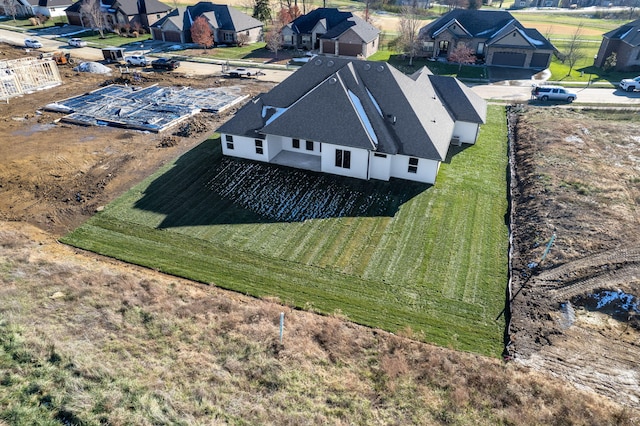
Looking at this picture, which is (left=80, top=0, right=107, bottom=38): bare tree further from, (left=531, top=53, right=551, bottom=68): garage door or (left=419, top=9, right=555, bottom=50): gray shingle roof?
(left=531, top=53, right=551, bottom=68): garage door

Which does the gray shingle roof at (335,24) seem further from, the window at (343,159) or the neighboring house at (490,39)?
the window at (343,159)

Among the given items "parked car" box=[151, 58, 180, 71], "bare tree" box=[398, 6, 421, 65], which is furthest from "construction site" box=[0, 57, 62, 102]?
"bare tree" box=[398, 6, 421, 65]

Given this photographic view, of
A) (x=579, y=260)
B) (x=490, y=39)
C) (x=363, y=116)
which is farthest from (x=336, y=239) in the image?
(x=490, y=39)

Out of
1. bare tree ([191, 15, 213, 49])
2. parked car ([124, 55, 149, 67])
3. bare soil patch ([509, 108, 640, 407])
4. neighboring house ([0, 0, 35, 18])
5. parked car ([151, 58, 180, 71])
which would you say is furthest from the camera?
neighboring house ([0, 0, 35, 18])

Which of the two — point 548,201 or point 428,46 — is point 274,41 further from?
point 548,201

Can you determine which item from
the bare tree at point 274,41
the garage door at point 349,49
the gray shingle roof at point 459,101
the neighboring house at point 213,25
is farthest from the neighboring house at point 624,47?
the neighboring house at point 213,25

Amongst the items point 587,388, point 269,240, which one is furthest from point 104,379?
point 587,388

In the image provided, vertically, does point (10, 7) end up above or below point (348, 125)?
above
